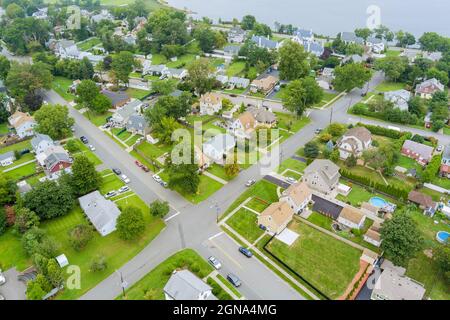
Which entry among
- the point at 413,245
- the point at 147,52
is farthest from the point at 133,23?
the point at 413,245

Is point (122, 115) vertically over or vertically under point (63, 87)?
under

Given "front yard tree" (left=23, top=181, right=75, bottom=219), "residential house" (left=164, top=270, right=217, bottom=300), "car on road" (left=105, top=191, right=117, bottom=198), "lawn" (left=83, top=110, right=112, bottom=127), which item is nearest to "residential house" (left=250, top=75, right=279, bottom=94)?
"lawn" (left=83, top=110, right=112, bottom=127)

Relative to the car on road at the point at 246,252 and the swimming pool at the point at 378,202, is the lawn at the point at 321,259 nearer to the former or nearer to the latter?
the car on road at the point at 246,252

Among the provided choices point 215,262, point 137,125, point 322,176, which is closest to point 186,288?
point 215,262

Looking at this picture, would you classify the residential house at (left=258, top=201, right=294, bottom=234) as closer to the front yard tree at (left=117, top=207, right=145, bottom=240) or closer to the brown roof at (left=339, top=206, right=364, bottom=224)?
the brown roof at (left=339, top=206, right=364, bottom=224)

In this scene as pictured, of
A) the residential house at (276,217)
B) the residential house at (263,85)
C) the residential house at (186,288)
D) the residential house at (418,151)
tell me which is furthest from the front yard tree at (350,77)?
the residential house at (186,288)

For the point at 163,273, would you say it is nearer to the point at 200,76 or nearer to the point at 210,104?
the point at 210,104

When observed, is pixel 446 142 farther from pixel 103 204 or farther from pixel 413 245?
pixel 103 204
